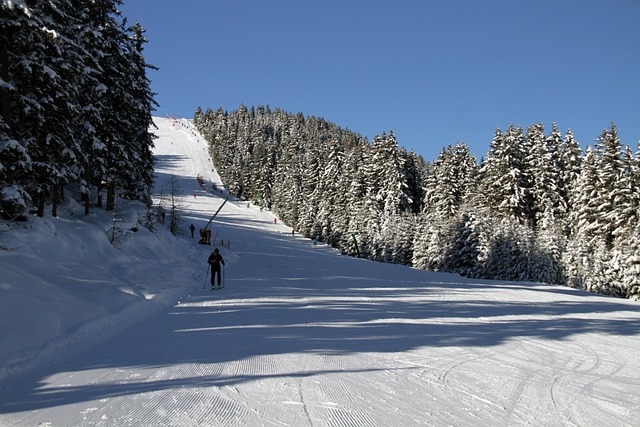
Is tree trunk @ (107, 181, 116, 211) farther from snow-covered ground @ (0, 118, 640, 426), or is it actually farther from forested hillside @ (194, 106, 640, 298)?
forested hillside @ (194, 106, 640, 298)

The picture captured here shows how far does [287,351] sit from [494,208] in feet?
144

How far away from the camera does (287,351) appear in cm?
722

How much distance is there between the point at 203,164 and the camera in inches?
5044

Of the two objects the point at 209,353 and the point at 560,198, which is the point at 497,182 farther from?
the point at 209,353

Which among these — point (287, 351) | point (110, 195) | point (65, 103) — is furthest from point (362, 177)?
point (287, 351)

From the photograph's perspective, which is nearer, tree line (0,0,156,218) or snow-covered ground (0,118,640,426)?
snow-covered ground (0,118,640,426)

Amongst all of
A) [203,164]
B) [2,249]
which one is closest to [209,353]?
[2,249]

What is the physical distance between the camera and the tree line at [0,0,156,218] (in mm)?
12906

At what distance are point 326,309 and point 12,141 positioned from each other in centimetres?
1066

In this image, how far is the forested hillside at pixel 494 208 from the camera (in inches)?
1359

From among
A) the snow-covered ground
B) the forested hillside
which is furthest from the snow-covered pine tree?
the snow-covered ground

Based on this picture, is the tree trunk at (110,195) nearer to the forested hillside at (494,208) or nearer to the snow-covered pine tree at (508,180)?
the forested hillside at (494,208)

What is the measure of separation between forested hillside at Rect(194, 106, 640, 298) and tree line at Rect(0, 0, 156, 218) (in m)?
30.1

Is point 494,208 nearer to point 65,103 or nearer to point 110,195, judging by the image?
point 110,195
